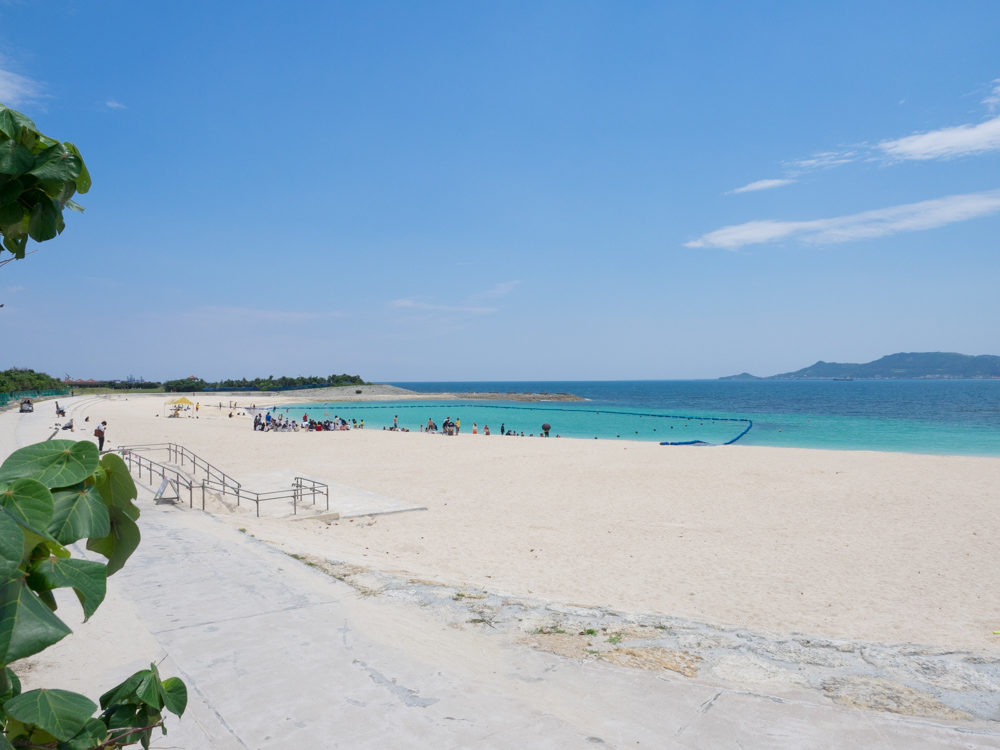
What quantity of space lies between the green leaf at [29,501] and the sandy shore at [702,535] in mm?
8141

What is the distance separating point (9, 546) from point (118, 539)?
15.9 inches

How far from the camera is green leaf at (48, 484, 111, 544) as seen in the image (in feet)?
3.48

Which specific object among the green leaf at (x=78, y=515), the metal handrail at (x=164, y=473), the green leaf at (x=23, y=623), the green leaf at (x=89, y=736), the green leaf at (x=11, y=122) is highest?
the green leaf at (x=11, y=122)

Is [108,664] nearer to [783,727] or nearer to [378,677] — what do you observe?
[378,677]

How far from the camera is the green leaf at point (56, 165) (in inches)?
45.3

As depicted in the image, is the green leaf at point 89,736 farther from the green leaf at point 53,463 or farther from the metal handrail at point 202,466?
the metal handrail at point 202,466

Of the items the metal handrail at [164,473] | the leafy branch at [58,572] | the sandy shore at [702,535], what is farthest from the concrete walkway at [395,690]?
the metal handrail at [164,473]

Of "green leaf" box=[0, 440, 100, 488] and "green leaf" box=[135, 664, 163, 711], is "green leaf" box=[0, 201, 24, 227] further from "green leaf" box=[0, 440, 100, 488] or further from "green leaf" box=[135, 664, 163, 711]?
"green leaf" box=[135, 664, 163, 711]

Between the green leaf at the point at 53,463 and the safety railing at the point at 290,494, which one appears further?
the safety railing at the point at 290,494

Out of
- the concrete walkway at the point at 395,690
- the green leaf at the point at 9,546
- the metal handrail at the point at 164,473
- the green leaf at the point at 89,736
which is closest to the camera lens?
the green leaf at the point at 9,546

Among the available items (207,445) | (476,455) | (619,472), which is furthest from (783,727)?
(207,445)

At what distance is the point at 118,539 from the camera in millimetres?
1236

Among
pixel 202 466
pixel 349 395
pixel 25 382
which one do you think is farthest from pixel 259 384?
pixel 202 466

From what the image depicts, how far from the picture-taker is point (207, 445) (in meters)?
28.2
